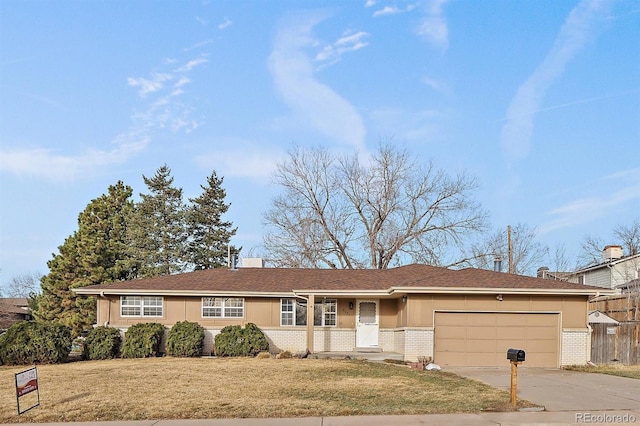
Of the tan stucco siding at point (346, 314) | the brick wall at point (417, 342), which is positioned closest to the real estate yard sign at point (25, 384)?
the brick wall at point (417, 342)

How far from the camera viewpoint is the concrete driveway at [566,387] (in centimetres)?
1108

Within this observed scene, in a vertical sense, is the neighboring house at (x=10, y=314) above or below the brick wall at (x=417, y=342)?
below

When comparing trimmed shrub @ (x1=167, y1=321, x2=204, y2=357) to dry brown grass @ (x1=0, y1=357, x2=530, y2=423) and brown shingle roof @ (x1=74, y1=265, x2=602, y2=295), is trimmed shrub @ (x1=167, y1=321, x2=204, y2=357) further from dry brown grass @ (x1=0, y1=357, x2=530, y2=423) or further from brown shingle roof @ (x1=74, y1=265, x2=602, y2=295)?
dry brown grass @ (x1=0, y1=357, x2=530, y2=423)

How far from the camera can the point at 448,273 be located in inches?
845

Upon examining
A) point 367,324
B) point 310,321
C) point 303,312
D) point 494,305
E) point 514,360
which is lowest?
point 367,324

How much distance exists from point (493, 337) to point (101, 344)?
13455 millimetres

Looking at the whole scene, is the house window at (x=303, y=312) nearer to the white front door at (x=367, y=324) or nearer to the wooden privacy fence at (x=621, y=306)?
the white front door at (x=367, y=324)

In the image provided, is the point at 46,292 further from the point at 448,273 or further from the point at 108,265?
the point at 448,273

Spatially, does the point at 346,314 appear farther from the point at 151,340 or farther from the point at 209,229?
the point at 209,229

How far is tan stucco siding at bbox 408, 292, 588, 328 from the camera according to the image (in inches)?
763

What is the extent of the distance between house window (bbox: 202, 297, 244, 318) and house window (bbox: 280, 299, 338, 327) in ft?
5.44

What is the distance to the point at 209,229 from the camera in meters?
46.7

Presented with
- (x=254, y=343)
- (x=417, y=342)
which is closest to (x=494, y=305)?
(x=417, y=342)

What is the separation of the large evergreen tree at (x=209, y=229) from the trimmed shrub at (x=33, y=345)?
2394 centimetres
